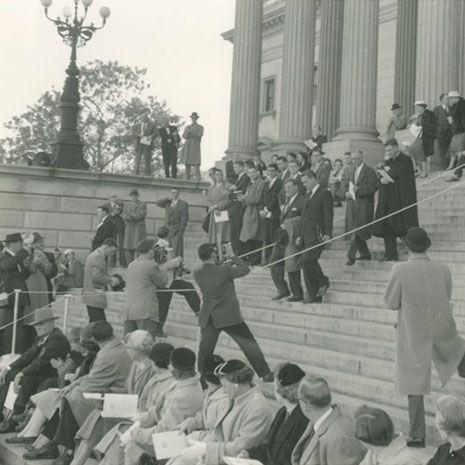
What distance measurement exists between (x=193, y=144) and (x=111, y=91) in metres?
29.0

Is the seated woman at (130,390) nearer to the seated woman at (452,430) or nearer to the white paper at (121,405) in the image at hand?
the white paper at (121,405)

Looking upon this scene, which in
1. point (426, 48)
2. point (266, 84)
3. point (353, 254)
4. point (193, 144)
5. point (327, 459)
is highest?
point (266, 84)

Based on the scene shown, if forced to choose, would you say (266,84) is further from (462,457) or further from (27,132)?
(462,457)

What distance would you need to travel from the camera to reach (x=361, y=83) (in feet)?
73.4

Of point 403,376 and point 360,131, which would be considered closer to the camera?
point 403,376

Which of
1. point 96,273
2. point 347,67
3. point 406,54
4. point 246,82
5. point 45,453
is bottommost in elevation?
point 45,453

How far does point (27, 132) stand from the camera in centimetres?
5462

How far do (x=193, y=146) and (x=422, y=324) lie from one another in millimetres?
18348

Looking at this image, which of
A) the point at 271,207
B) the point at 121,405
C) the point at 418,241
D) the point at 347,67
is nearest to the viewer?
the point at 418,241

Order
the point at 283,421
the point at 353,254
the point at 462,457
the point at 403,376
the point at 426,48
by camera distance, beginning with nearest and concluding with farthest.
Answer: the point at 462,457, the point at 283,421, the point at 403,376, the point at 353,254, the point at 426,48

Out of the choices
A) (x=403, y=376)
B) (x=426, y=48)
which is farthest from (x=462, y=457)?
(x=426, y=48)

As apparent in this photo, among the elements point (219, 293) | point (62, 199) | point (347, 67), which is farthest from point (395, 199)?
point (62, 199)

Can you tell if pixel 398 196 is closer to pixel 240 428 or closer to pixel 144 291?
pixel 144 291

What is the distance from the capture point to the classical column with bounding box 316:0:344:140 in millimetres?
28391
